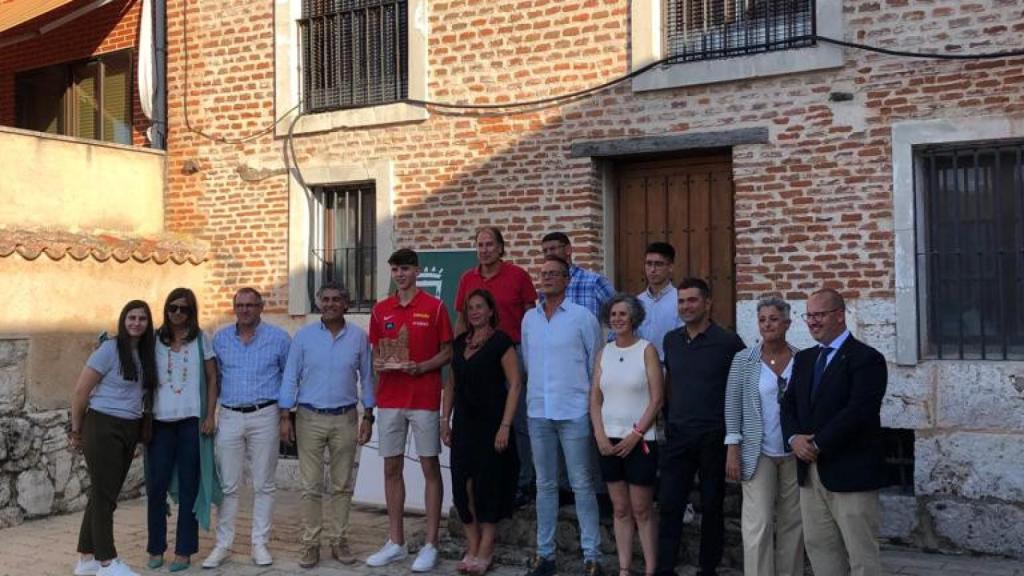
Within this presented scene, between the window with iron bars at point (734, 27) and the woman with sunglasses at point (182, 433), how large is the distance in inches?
167

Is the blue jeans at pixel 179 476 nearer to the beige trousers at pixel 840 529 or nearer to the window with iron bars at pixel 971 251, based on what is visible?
the beige trousers at pixel 840 529

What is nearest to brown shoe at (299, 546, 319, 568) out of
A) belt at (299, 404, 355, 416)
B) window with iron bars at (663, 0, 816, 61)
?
belt at (299, 404, 355, 416)

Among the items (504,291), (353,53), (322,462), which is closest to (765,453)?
(504,291)

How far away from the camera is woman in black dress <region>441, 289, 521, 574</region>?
21.7 feet

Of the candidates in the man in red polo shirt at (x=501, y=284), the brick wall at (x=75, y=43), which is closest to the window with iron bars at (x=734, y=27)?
the man in red polo shirt at (x=501, y=284)

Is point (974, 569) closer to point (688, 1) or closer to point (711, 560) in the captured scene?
point (711, 560)

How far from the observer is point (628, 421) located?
617 centimetres

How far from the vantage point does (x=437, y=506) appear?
23.1ft

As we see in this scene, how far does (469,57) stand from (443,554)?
14.3ft

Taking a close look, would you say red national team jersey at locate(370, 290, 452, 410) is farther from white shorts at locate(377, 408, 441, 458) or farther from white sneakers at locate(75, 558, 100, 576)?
white sneakers at locate(75, 558, 100, 576)

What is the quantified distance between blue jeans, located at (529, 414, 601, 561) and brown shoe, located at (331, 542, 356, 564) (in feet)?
4.59

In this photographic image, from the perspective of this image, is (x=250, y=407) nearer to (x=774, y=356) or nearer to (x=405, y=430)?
(x=405, y=430)

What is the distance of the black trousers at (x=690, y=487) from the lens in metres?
5.99

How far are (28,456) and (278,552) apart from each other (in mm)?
2983
